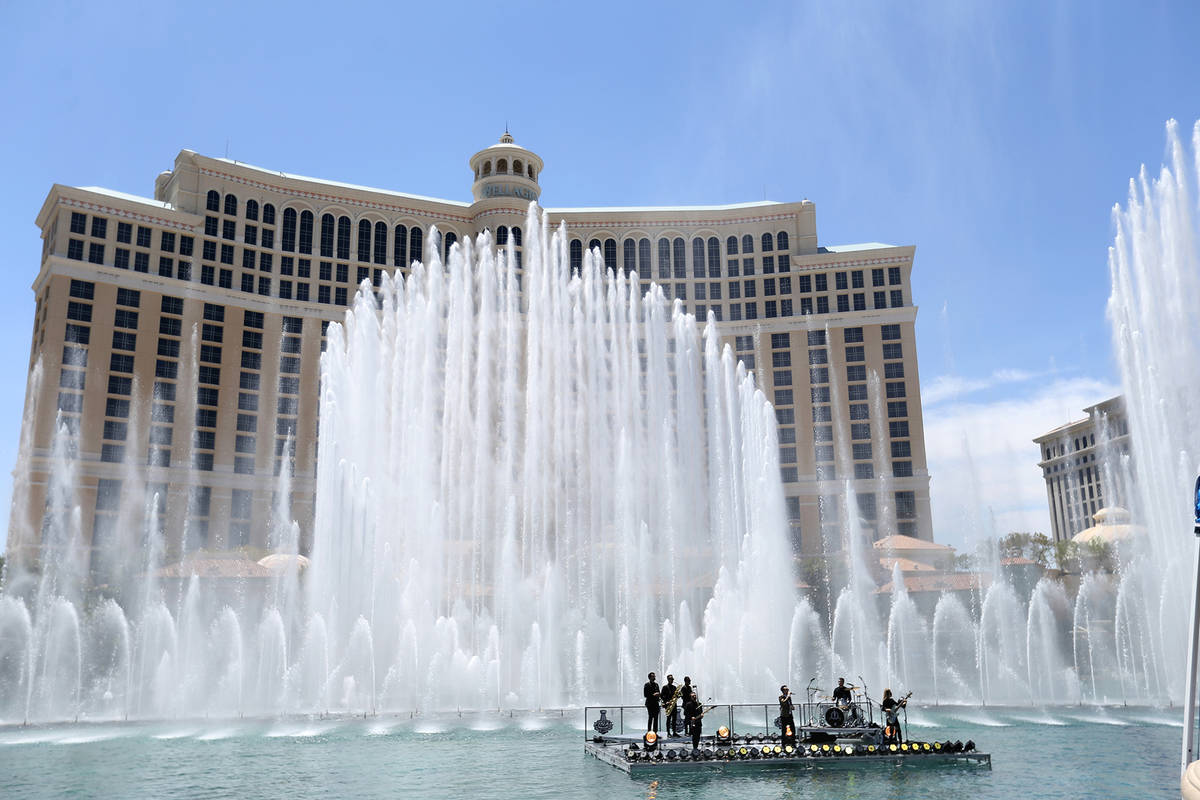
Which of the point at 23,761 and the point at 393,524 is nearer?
the point at 23,761

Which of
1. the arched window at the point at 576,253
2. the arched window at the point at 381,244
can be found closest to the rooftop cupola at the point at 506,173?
the arched window at the point at 576,253

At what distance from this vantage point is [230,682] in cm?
3362

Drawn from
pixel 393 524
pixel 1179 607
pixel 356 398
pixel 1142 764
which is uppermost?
pixel 356 398

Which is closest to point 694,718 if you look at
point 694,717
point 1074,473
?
point 694,717

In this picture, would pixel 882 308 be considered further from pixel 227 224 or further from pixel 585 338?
pixel 227 224

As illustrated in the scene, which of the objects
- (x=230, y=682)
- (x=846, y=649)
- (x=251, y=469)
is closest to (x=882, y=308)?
(x=846, y=649)

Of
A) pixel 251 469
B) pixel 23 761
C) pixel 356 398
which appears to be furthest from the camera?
pixel 251 469

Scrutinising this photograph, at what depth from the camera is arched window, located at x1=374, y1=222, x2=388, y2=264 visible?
280ft

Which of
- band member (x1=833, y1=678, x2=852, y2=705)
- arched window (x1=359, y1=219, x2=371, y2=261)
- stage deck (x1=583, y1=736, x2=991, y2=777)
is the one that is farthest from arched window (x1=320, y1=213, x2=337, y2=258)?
stage deck (x1=583, y1=736, x2=991, y2=777)

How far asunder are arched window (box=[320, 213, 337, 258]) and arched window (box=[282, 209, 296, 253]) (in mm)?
2426

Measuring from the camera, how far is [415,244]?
86938 mm

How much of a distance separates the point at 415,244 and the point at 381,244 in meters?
3.13

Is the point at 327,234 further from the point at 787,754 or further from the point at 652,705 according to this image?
the point at 787,754

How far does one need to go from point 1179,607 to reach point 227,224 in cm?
7506
